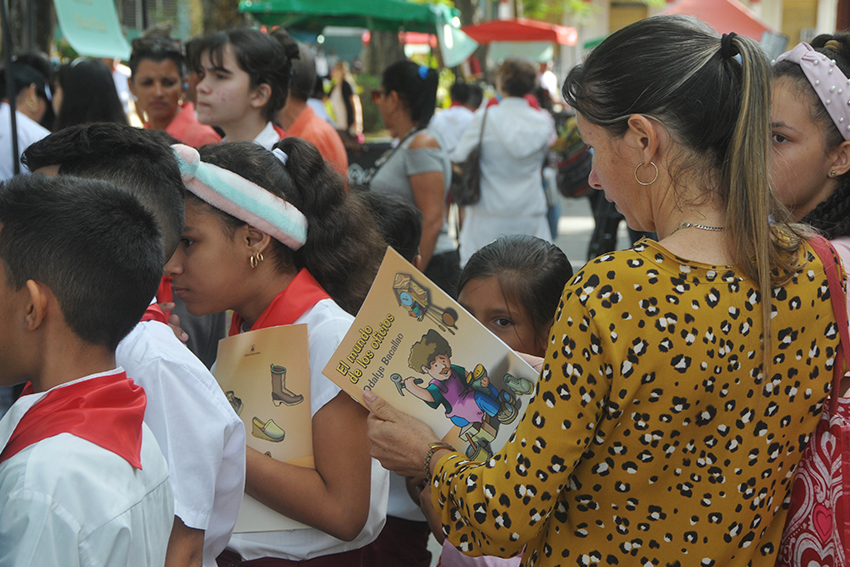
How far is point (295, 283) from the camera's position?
2.01m

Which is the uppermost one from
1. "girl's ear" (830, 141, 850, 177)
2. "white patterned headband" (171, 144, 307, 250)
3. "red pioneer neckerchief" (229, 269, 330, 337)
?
"girl's ear" (830, 141, 850, 177)

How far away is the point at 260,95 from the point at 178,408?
2546 mm

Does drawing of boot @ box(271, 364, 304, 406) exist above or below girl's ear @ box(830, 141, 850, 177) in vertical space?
below

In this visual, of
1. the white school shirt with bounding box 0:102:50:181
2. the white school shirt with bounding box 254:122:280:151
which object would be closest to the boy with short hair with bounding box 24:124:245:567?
the white school shirt with bounding box 254:122:280:151

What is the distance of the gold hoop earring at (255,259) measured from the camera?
2.00 m

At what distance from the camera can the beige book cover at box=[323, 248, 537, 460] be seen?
5.12ft

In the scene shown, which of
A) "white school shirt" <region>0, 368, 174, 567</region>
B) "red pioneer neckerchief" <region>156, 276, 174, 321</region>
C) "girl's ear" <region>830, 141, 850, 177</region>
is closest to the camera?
"white school shirt" <region>0, 368, 174, 567</region>

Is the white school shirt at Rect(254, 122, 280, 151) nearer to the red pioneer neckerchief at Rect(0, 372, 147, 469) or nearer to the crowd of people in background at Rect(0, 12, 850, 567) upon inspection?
the crowd of people in background at Rect(0, 12, 850, 567)

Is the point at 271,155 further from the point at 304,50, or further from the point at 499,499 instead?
the point at 304,50

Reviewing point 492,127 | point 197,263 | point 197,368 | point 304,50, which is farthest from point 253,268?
point 492,127

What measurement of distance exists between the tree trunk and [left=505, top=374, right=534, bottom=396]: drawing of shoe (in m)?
13.4

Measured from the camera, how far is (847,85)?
1.85 meters

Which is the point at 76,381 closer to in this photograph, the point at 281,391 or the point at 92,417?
the point at 92,417

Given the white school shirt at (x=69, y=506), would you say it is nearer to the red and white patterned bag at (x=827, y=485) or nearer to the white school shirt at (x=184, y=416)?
the white school shirt at (x=184, y=416)
